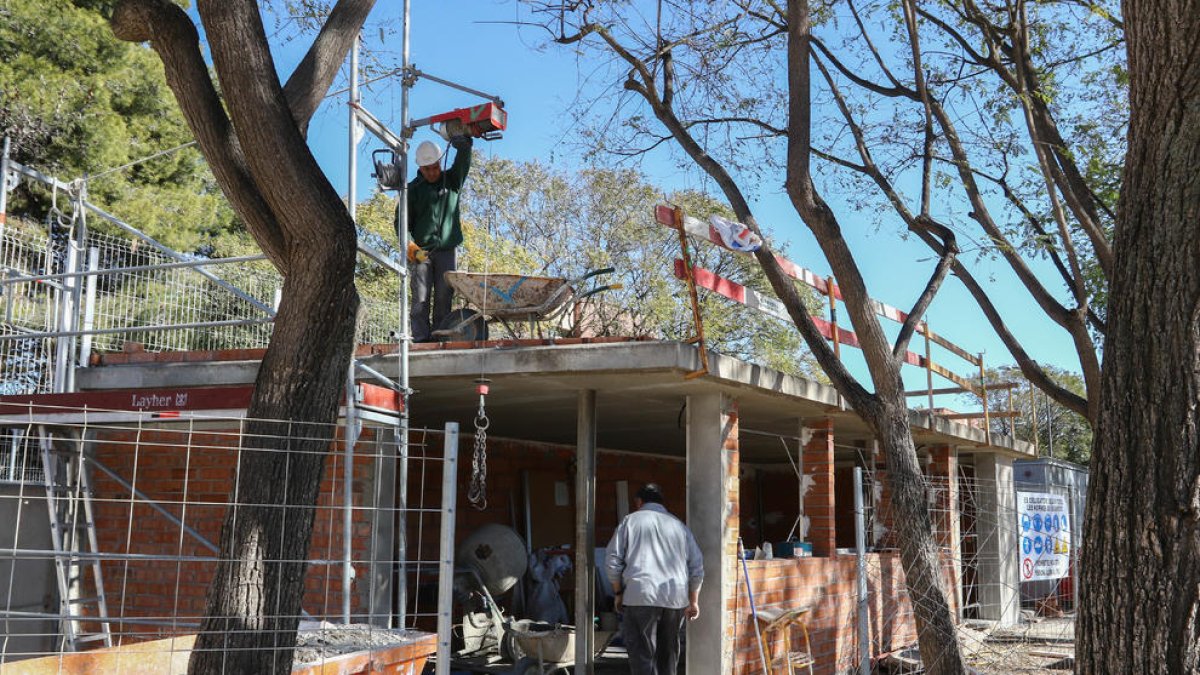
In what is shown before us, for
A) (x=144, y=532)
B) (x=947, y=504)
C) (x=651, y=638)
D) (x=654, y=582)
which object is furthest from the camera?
(x=947, y=504)

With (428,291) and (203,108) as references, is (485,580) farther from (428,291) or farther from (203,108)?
(203,108)

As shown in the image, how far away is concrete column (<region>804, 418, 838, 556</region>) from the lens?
11.0 m

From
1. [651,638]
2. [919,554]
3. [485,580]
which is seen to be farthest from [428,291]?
[919,554]

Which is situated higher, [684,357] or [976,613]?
[684,357]

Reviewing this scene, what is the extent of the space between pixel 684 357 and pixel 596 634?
3.24m

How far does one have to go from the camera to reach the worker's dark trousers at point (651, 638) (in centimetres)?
842

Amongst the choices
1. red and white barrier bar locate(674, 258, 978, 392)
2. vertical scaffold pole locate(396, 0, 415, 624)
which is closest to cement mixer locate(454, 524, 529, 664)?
vertical scaffold pole locate(396, 0, 415, 624)

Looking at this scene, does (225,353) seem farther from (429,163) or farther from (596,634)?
(596,634)

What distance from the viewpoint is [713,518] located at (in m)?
9.28

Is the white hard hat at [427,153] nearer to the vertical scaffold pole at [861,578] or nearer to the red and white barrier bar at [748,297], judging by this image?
the red and white barrier bar at [748,297]

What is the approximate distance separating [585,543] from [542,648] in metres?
1.03

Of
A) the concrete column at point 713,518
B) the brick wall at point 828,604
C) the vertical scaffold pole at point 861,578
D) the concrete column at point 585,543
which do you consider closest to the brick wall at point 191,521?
the concrete column at point 585,543

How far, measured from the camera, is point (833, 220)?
932 cm

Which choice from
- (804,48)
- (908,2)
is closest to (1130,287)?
(804,48)
